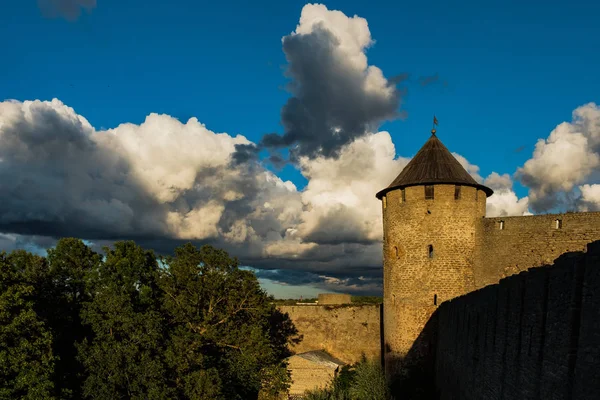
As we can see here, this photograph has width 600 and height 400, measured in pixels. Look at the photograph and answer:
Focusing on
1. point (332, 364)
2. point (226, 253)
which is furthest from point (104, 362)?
point (332, 364)

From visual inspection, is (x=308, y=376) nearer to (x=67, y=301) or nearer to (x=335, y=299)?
(x=335, y=299)

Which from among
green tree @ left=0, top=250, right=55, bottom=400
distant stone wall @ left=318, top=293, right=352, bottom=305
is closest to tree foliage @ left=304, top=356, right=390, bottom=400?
distant stone wall @ left=318, top=293, right=352, bottom=305

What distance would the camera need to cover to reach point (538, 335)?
8.75m

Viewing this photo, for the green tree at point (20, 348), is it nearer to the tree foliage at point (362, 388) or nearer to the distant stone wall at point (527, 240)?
the tree foliage at point (362, 388)

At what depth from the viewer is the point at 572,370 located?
7.28m

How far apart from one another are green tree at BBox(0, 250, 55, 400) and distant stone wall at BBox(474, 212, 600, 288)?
56.0 ft

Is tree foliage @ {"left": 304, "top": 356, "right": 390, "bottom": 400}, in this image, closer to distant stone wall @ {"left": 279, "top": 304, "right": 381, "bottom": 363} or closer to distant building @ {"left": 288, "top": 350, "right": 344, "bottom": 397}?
distant building @ {"left": 288, "top": 350, "right": 344, "bottom": 397}

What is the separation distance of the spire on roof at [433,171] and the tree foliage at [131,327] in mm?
8596

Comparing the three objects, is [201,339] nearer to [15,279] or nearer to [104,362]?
[104,362]

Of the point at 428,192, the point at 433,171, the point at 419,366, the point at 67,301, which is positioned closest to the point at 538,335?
the point at 428,192

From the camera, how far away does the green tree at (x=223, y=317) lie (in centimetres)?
2209

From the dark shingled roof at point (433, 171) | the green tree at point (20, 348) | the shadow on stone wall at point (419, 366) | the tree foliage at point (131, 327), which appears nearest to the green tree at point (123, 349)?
the tree foliage at point (131, 327)

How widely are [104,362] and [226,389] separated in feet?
17.0

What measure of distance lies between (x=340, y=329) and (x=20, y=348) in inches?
724
